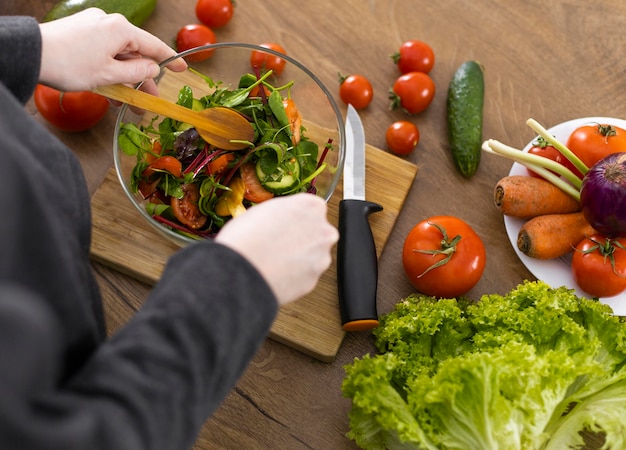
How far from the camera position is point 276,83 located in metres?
1.64

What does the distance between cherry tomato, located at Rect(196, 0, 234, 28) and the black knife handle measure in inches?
26.9

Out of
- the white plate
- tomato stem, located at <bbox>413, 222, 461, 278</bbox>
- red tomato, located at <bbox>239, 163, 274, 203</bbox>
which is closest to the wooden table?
the white plate

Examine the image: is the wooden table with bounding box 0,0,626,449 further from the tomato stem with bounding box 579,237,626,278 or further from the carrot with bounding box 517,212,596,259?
the tomato stem with bounding box 579,237,626,278

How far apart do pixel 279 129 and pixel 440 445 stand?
0.75 metres

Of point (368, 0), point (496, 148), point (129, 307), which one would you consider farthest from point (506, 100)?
point (129, 307)

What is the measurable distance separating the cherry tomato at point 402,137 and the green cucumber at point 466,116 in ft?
0.34

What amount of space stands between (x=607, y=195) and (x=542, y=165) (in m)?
0.20

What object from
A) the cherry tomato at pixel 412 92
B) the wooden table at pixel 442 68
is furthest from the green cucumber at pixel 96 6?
the cherry tomato at pixel 412 92

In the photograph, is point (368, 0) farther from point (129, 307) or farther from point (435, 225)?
point (129, 307)

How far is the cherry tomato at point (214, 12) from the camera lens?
1.82 metres

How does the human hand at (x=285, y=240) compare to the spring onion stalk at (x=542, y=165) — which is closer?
the human hand at (x=285, y=240)

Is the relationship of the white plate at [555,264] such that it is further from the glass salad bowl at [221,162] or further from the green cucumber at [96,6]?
the green cucumber at [96,6]

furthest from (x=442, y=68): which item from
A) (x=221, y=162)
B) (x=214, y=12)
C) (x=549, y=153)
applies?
(x=221, y=162)

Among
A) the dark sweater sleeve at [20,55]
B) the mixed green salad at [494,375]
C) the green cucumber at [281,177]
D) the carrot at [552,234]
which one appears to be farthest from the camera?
the carrot at [552,234]
